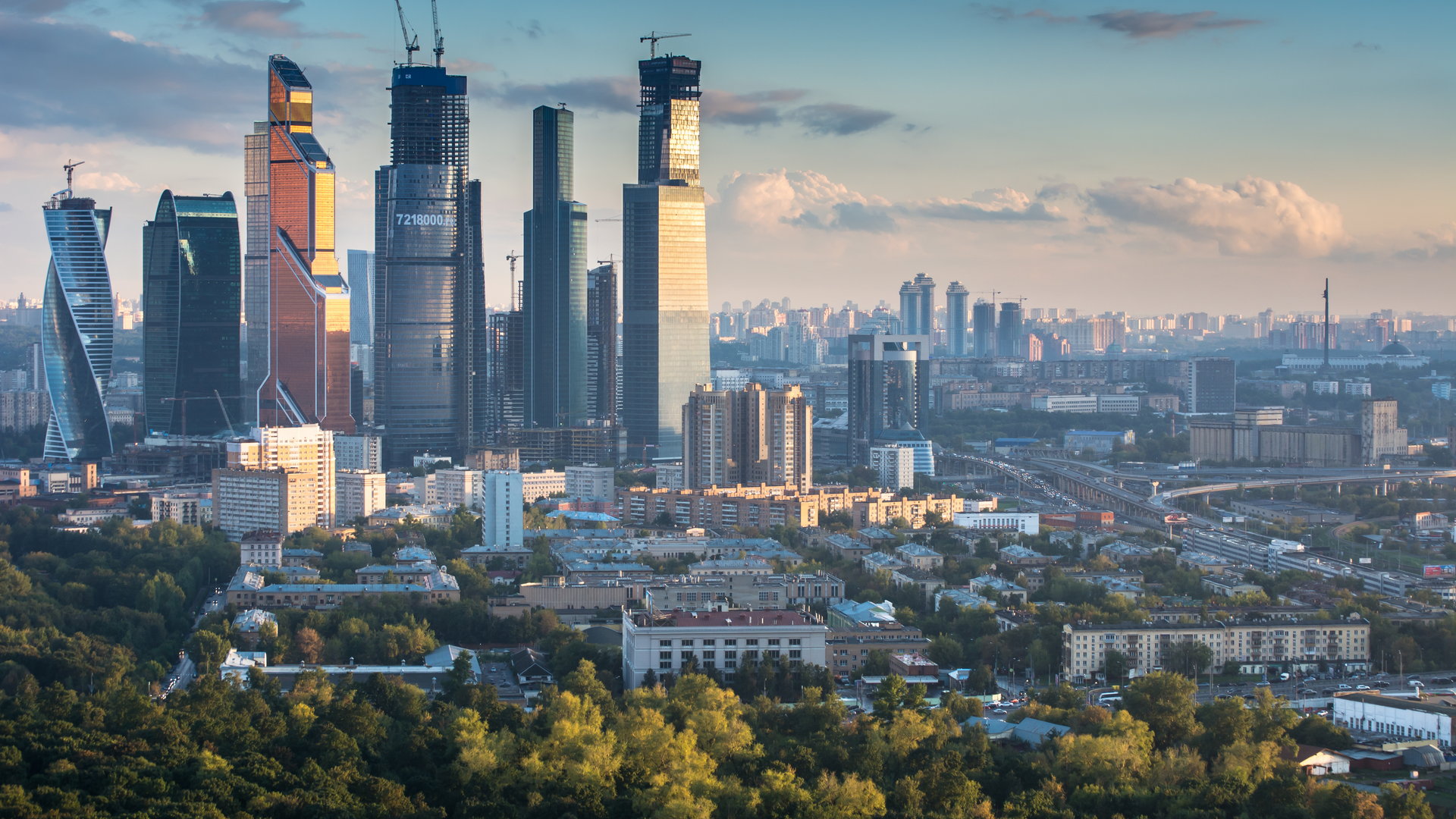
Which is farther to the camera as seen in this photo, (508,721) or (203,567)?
(203,567)

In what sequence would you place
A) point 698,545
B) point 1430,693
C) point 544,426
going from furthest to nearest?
point 544,426 → point 698,545 → point 1430,693

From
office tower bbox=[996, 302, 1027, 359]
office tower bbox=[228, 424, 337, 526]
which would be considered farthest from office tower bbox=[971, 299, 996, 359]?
office tower bbox=[228, 424, 337, 526]

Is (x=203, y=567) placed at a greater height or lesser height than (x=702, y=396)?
lesser

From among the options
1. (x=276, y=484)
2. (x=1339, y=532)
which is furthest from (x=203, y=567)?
(x=1339, y=532)

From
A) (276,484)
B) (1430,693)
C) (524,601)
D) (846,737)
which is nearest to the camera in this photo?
(846,737)

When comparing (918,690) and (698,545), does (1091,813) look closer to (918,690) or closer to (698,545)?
(918,690)

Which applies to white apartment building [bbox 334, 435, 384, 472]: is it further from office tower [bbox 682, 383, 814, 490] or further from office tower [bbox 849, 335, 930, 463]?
office tower [bbox 849, 335, 930, 463]

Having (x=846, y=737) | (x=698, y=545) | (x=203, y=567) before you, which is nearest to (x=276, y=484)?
(x=203, y=567)
